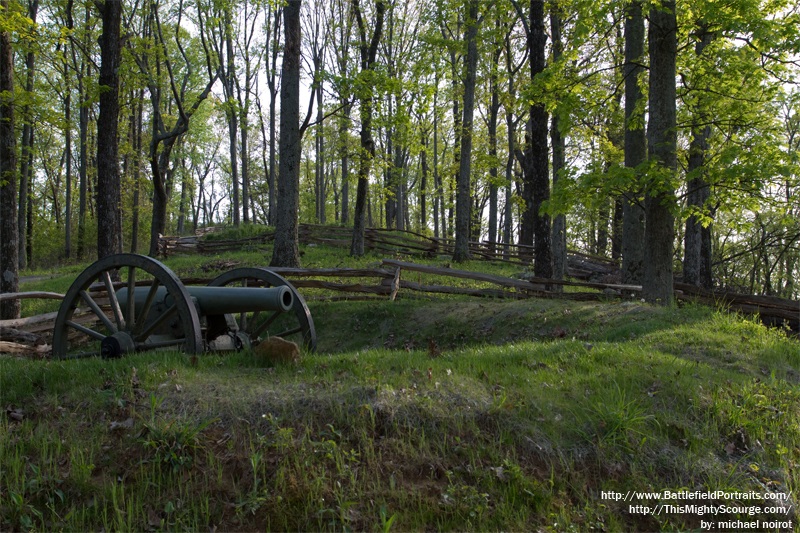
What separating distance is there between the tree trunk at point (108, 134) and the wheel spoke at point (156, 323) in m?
6.12

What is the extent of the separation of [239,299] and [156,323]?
2.89ft

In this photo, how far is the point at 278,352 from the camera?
504cm

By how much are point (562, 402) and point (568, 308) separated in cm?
429

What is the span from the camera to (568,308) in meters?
8.23

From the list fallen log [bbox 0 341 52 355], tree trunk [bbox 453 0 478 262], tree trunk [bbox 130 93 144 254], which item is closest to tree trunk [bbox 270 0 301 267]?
fallen log [bbox 0 341 52 355]

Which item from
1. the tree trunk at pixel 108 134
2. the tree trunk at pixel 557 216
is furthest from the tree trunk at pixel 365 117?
the tree trunk at pixel 108 134

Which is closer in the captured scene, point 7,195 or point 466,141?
point 7,195

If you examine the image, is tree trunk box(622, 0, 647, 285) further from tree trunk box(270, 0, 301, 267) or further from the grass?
Result: tree trunk box(270, 0, 301, 267)

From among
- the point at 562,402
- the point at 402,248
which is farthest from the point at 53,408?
the point at 402,248

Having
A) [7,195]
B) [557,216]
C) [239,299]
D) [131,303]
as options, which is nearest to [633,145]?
[557,216]

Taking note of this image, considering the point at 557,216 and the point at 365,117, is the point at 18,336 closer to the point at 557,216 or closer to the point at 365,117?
the point at 365,117

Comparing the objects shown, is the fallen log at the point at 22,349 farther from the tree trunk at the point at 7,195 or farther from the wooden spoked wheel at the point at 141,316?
the tree trunk at the point at 7,195

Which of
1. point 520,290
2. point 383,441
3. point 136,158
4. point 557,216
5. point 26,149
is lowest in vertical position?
point 383,441

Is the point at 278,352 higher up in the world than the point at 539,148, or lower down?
lower down
